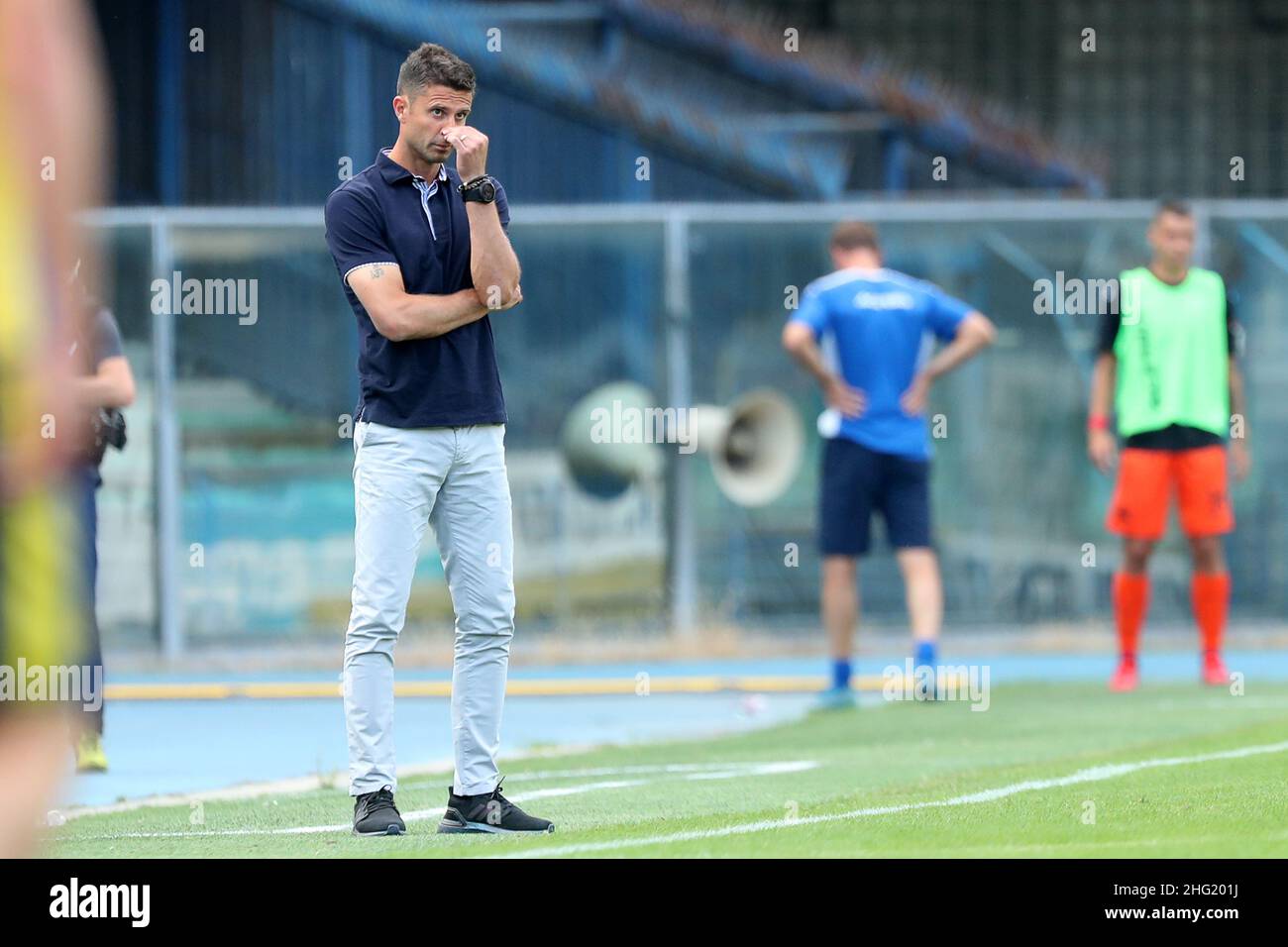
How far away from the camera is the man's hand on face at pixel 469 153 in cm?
575

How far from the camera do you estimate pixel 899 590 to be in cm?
1302

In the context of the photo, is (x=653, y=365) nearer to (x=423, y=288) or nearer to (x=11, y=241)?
(x=423, y=288)

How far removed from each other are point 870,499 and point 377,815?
201 inches

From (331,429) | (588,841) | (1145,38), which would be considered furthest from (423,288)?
(1145,38)

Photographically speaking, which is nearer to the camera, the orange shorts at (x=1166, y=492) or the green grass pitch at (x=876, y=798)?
the green grass pitch at (x=876, y=798)

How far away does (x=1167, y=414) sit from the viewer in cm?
1055

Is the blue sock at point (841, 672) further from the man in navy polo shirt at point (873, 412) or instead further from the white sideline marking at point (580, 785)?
the white sideline marking at point (580, 785)

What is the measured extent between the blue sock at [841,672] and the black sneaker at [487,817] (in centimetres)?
461

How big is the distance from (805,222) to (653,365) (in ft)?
3.90

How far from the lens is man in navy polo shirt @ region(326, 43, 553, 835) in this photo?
5.81m

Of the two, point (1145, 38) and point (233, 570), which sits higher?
point (1145, 38)

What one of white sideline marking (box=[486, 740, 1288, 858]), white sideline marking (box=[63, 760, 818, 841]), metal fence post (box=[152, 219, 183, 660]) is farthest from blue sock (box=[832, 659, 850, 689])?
metal fence post (box=[152, 219, 183, 660])

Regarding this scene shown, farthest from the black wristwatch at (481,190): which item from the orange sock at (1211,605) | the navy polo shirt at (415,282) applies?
the orange sock at (1211,605)
